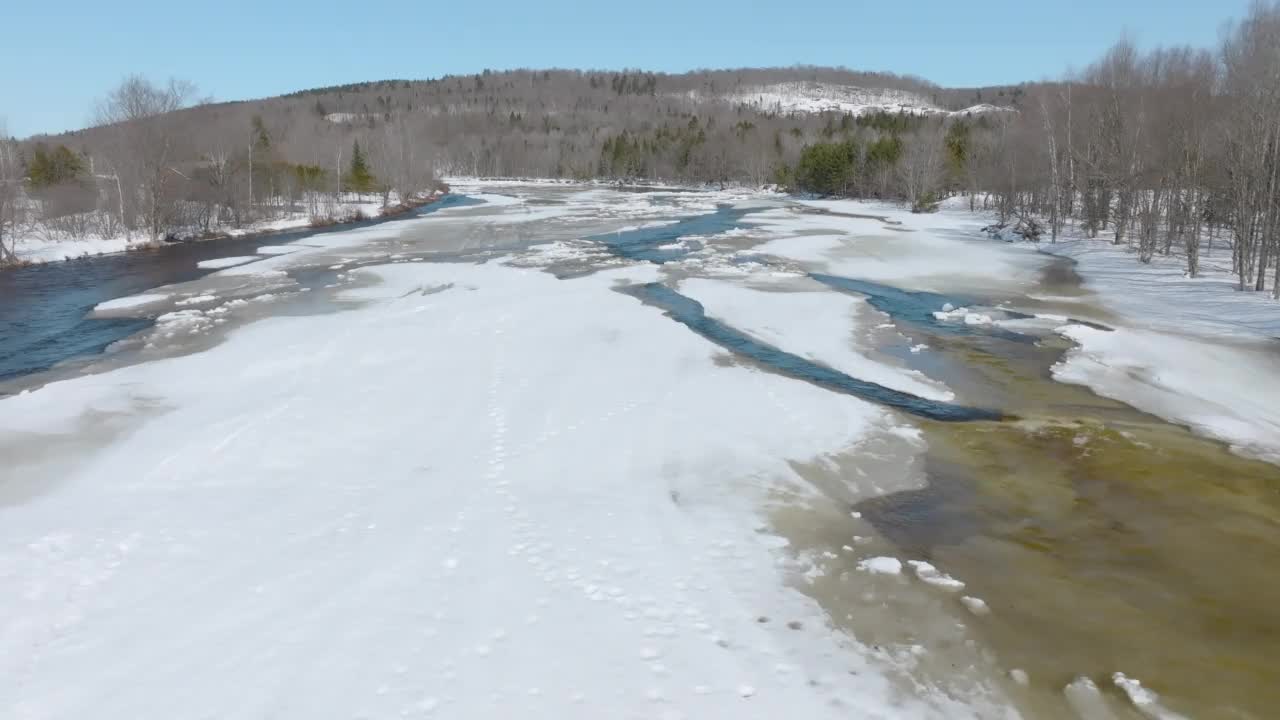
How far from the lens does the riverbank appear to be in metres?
32.9

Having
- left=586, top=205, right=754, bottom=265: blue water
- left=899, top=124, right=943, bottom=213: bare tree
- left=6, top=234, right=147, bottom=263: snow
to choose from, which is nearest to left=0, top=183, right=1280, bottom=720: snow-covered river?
left=586, top=205, right=754, bottom=265: blue water

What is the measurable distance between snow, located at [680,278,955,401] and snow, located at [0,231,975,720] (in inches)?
78.5

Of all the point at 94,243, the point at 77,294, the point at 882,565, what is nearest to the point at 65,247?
the point at 94,243

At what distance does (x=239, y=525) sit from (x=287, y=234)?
40.4 metres

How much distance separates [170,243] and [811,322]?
36704 mm

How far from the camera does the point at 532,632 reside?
603 centimetres

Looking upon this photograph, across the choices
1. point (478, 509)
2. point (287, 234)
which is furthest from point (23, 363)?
point (287, 234)

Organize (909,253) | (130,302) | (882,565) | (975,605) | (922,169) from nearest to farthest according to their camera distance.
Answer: (975,605)
(882,565)
(130,302)
(909,253)
(922,169)

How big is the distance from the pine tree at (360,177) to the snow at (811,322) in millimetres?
54211

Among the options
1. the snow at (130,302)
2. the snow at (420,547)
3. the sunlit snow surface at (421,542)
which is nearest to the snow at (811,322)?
the sunlit snow surface at (421,542)

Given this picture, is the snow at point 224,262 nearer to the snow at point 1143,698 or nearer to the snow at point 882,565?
the snow at point 882,565

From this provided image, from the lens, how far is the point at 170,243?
1543 inches

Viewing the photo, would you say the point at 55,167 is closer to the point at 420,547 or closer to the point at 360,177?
the point at 360,177

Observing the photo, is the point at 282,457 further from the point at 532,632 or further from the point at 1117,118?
the point at 1117,118
